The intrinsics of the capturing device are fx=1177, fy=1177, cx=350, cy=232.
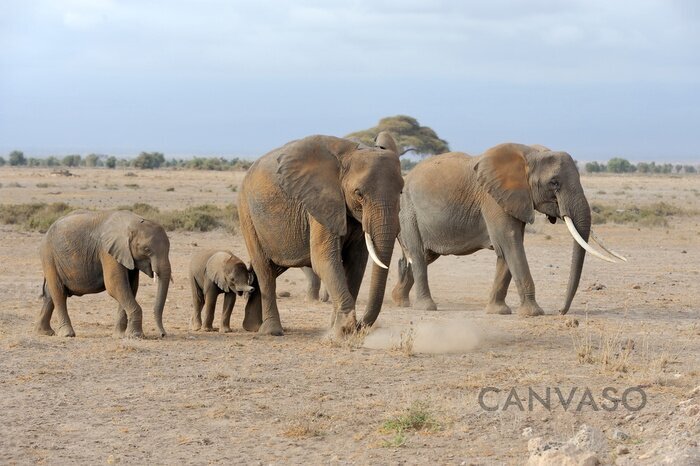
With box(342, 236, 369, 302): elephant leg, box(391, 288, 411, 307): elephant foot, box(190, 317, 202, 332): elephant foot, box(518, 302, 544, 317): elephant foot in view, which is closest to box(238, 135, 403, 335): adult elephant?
box(342, 236, 369, 302): elephant leg

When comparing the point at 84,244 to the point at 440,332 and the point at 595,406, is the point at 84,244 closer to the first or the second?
the point at 440,332

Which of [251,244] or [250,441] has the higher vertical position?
[251,244]

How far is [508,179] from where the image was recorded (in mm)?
14625

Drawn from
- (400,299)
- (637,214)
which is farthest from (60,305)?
(637,214)

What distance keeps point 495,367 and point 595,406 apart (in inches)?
72.8

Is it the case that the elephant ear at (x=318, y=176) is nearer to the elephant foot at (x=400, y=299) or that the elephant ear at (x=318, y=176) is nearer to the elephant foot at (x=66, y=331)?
the elephant foot at (x=66, y=331)

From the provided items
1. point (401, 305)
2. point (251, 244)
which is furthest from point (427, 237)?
point (251, 244)

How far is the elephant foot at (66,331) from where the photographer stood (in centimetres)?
1271

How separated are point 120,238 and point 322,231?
2134 mm

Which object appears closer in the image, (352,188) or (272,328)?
(352,188)

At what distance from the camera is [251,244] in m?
13.5

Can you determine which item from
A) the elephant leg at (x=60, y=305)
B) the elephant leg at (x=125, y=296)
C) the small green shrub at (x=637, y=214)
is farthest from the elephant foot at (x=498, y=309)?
the small green shrub at (x=637, y=214)

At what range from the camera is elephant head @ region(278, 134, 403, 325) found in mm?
11711

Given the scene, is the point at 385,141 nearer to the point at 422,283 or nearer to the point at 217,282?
the point at 422,283
